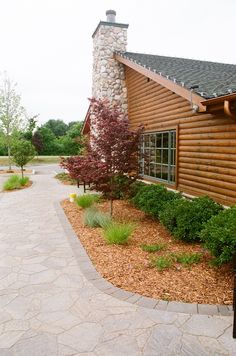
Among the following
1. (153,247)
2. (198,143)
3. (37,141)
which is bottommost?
(153,247)

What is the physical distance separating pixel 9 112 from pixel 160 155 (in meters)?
20.5

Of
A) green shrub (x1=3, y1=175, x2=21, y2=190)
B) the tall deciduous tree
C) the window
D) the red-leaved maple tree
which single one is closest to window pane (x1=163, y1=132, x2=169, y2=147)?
the window

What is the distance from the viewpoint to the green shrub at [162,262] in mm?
4684

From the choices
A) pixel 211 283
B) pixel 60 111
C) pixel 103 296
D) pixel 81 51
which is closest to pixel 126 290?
pixel 103 296

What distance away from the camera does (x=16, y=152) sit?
17.5 m

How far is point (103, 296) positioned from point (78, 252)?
1690mm

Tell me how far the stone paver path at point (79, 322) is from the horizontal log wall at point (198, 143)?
11.3 ft

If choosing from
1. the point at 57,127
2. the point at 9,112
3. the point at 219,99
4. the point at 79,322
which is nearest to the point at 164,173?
the point at 219,99

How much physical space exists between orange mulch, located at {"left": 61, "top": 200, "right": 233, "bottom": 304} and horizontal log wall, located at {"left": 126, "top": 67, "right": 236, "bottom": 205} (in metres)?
1.50

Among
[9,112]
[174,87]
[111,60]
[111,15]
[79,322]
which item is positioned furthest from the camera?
[9,112]

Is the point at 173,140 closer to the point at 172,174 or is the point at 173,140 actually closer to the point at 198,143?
the point at 172,174

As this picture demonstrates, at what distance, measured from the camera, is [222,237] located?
412 cm

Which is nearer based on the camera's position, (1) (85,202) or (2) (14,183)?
(1) (85,202)

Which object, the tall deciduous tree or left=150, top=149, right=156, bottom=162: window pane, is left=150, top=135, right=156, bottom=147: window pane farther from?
the tall deciduous tree
